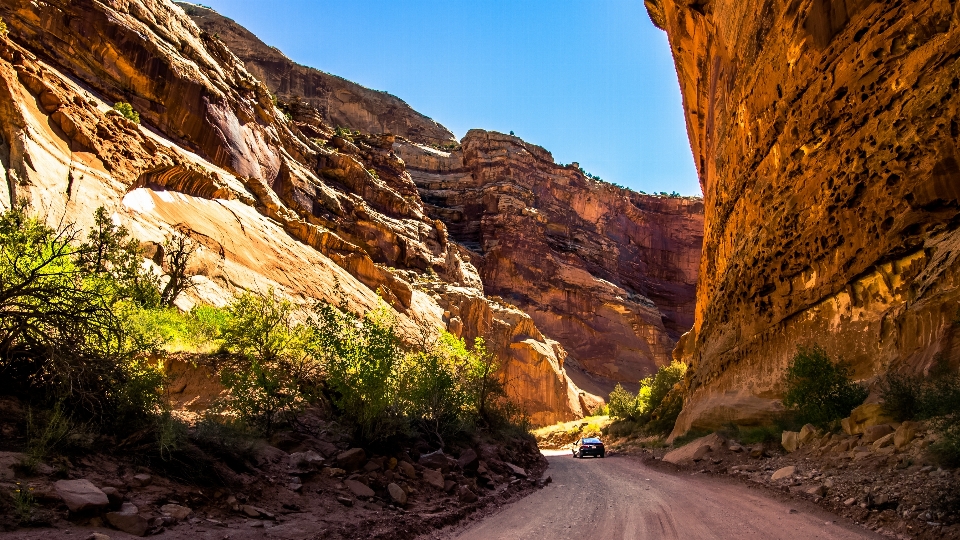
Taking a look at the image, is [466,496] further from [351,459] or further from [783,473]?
[783,473]

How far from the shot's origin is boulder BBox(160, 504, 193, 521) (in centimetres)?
528

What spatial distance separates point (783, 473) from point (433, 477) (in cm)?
712

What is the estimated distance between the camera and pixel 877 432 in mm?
9836

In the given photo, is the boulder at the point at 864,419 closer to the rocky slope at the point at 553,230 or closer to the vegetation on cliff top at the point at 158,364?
the vegetation on cliff top at the point at 158,364

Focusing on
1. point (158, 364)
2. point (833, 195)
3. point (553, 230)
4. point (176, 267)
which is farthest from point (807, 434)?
point (553, 230)

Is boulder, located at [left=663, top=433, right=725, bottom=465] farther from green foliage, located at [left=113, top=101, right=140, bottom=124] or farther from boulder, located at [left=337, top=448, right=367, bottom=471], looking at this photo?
green foliage, located at [left=113, top=101, right=140, bottom=124]

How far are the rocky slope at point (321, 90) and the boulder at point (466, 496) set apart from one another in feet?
311

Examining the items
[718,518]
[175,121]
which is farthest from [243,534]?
[175,121]

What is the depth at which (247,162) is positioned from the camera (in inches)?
1469

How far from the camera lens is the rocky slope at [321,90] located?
97.9 meters

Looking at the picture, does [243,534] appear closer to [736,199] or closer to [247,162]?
[736,199]

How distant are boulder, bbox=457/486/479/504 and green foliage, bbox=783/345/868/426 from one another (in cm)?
863

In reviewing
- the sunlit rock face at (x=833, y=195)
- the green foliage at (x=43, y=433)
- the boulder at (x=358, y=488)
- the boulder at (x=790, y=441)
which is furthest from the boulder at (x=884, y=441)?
the green foliage at (x=43, y=433)

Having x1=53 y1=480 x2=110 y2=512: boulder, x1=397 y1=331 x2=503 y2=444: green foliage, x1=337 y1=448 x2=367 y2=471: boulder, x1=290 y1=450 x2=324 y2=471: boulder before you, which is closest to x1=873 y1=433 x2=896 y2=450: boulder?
x1=397 y1=331 x2=503 y2=444: green foliage
